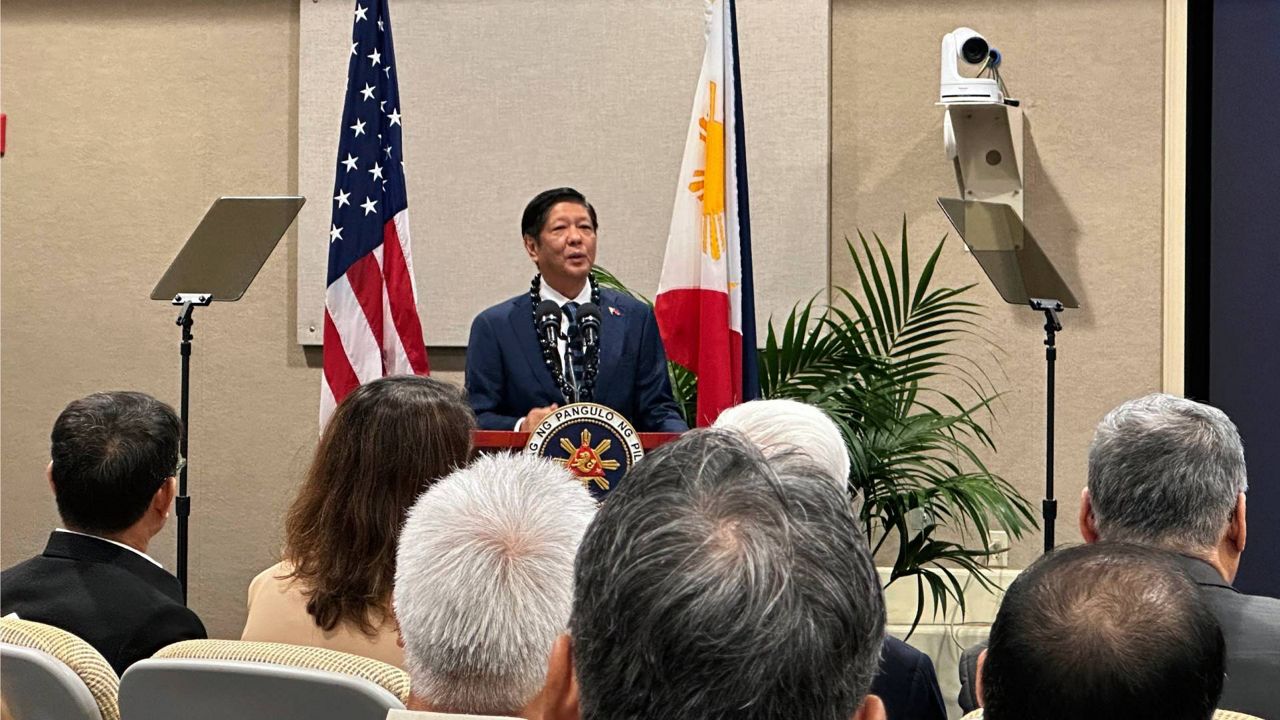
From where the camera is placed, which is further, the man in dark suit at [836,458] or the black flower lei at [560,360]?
the black flower lei at [560,360]

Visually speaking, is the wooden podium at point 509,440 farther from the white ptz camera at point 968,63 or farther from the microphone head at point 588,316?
the white ptz camera at point 968,63

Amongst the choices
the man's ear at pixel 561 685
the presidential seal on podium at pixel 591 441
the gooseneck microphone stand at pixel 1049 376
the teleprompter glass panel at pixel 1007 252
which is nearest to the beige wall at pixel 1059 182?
the teleprompter glass panel at pixel 1007 252

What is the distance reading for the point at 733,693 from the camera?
2.85 feet

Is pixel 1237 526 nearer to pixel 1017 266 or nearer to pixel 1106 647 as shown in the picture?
pixel 1106 647

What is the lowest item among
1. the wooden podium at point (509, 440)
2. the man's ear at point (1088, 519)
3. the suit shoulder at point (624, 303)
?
the man's ear at point (1088, 519)

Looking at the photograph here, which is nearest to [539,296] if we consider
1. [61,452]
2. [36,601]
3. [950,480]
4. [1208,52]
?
[950,480]

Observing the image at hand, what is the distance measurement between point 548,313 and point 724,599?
305 centimetres

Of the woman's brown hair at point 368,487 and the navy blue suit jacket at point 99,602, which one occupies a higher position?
the woman's brown hair at point 368,487

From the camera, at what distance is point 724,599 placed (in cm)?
87

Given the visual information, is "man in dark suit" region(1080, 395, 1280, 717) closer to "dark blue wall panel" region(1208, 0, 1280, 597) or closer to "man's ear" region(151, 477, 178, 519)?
"man's ear" region(151, 477, 178, 519)

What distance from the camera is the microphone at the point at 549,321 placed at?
3.86 metres

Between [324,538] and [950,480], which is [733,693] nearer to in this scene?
[324,538]

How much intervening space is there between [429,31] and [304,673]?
4202 millimetres

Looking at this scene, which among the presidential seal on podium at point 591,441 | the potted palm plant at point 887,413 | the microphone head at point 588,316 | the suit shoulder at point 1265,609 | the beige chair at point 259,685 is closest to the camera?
the beige chair at point 259,685
